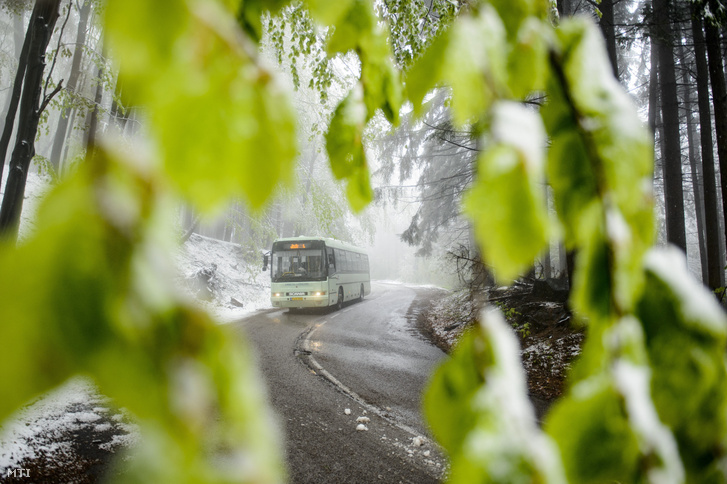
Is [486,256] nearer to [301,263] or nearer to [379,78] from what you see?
[379,78]

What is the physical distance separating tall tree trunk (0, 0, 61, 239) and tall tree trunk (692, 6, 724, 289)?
1051cm

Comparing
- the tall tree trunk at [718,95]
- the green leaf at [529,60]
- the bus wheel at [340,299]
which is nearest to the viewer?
the green leaf at [529,60]

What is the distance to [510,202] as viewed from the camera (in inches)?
14.1

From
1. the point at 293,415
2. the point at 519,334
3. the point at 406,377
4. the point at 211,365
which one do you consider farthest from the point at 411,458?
the point at 519,334

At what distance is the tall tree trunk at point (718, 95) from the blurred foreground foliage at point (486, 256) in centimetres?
712

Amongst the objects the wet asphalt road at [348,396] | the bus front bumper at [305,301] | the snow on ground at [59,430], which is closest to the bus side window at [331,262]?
the bus front bumper at [305,301]

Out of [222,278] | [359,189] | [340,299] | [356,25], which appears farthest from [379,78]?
[222,278]

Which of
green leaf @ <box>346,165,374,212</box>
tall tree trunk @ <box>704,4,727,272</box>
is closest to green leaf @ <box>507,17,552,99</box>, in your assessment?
green leaf @ <box>346,165,374,212</box>

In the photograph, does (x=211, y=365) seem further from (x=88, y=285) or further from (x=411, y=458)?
(x=411, y=458)

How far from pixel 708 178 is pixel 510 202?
11149mm

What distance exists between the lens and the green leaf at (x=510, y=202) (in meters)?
0.35

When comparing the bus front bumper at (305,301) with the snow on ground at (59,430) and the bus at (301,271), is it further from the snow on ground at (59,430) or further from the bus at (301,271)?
the snow on ground at (59,430)

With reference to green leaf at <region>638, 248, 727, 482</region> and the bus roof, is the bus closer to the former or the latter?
the bus roof

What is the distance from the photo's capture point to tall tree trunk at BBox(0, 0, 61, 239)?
374cm
